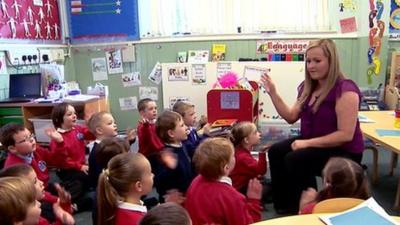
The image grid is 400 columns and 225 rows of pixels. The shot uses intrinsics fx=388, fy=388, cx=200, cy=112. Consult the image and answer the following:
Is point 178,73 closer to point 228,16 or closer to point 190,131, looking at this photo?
point 228,16

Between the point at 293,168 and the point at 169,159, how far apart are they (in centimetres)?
76

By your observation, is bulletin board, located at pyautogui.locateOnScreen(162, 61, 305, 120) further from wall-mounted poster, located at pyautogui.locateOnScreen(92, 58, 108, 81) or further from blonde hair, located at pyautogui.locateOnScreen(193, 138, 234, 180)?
blonde hair, located at pyautogui.locateOnScreen(193, 138, 234, 180)

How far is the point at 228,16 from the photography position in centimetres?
464

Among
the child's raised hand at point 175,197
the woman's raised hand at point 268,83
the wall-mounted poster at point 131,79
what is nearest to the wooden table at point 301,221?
the child's raised hand at point 175,197

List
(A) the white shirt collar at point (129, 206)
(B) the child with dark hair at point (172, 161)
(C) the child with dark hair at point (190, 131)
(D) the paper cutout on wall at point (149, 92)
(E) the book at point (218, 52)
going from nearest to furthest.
A: (A) the white shirt collar at point (129, 206)
(B) the child with dark hair at point (172, 161)
(C) the child with dark hair at point (190, 131)
(E) the book at point (218, 52)
(D) the paper cutout on wall at point (149, 92)

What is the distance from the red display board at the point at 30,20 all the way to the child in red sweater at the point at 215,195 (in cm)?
303

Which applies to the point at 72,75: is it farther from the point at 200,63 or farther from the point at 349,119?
the point at 349,119

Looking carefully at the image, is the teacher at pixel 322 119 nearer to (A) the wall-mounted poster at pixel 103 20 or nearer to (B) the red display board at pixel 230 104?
(B) the red display board at pixel 230 104

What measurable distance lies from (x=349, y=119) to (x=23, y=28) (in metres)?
3.52

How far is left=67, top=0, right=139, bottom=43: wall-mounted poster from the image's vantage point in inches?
189

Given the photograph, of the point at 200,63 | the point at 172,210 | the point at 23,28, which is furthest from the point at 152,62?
the point at 172,210

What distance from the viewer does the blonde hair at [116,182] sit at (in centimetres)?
152

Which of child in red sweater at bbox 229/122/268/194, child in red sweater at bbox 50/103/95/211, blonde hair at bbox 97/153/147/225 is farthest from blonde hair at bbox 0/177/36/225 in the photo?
child in red sweater at bbox 50/103/95/211

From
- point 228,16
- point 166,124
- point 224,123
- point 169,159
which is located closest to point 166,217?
point 169,159
